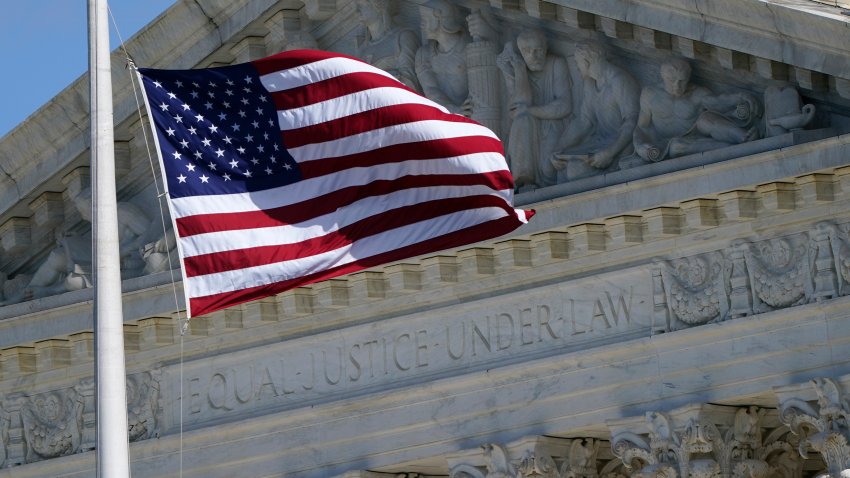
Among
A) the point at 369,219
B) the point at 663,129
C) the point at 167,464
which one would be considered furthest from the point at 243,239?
the point at 167,464

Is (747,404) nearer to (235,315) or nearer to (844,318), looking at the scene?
(844,318)

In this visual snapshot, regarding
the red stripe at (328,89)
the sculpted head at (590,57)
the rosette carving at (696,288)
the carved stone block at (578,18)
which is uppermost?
the carved stone block at (578,18)

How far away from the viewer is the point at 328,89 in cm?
2327

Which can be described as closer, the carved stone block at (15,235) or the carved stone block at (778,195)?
the carved stone block at (778,195)

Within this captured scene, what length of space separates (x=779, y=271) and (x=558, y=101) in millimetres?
3127

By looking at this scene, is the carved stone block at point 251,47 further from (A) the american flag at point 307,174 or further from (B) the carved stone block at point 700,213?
(A) the american flag at point 307,174

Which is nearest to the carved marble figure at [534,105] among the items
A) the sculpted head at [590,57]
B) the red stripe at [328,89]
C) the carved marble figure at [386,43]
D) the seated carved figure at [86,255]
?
the sculpted head at [590,57]

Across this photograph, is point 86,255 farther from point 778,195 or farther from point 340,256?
point 778,195

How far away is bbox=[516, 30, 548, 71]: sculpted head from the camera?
2725cm

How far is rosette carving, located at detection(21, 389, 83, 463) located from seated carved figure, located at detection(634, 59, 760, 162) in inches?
323

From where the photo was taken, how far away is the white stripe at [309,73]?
912 inches

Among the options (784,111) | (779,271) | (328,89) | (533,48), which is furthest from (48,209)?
(784,111)

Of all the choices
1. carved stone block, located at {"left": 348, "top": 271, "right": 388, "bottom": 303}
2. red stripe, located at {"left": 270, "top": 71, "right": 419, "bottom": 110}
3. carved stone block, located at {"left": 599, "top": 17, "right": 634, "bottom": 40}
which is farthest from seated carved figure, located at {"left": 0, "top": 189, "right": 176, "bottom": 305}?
red stripe, located at {"left": 270, "top": 71, "right": 419, "bottom": 110}

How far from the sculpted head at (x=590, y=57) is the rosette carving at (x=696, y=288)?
214cm
